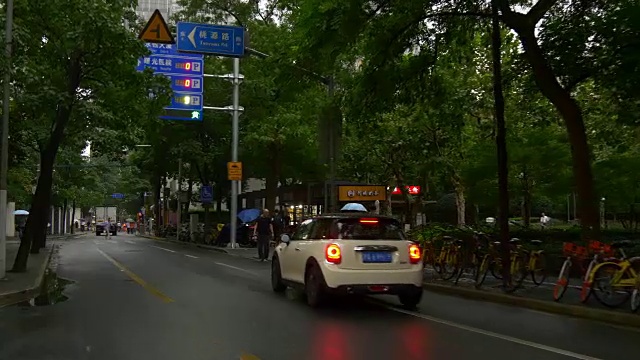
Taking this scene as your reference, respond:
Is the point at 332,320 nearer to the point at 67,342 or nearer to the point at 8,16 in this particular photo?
the point at 67,342

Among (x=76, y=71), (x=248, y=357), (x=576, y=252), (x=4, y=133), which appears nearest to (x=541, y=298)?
(x=576, y=252)

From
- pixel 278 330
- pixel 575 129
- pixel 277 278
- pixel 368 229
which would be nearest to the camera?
pixel 278 330

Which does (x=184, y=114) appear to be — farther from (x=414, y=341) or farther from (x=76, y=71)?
(x=414, y=341)

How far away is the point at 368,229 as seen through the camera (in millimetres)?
10375

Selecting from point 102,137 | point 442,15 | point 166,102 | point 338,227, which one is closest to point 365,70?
point 442,15

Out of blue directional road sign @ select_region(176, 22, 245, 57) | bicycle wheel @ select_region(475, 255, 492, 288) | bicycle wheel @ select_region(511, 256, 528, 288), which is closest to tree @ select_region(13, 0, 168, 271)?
blue directional road sign @ select_region(176, 22, 245, 57)

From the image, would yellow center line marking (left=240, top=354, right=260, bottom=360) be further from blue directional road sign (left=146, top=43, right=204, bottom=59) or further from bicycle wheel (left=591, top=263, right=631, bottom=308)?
blue directional road sign (left=146, top=43, right=204, bottom=59)

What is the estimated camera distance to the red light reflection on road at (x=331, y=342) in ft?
22.6

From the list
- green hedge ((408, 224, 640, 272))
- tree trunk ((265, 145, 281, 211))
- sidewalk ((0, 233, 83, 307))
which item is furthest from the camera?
tree trunk ((265, 145, 281, 211))

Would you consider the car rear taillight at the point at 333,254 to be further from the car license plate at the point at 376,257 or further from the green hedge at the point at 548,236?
→ the green hedge at the point at 548,236

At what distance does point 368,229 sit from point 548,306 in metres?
3.36

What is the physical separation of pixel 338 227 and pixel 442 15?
18.8 feet

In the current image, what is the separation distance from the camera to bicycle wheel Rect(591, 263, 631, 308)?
10.1 m

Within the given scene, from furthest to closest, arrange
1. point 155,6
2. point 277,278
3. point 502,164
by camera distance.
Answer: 1. point 155,6
2. point 277,278
3. point 502,164
